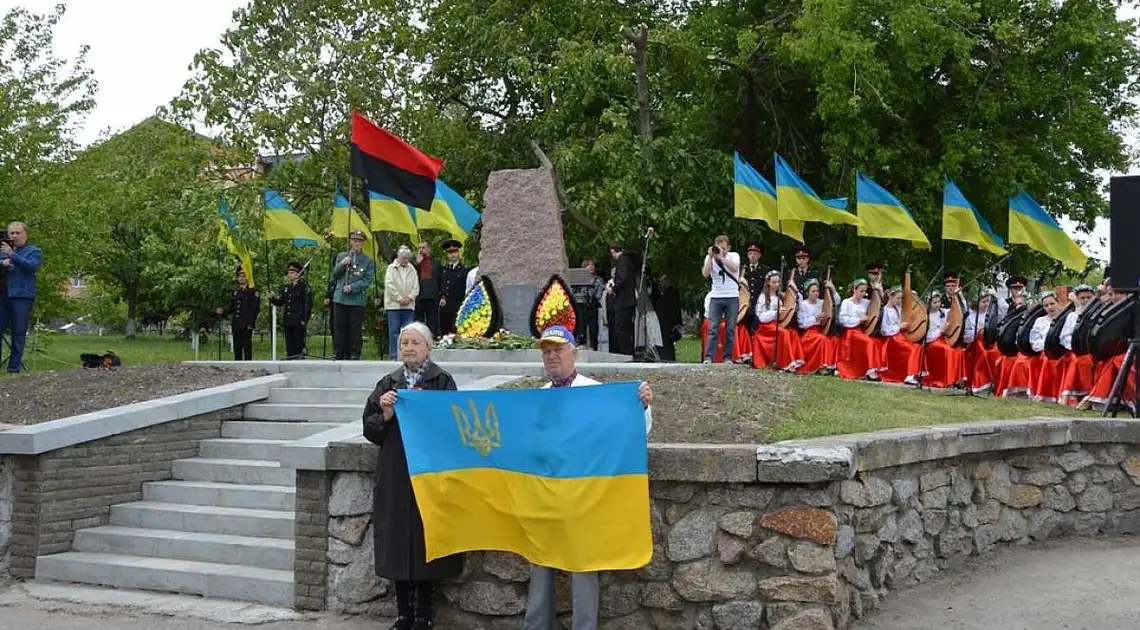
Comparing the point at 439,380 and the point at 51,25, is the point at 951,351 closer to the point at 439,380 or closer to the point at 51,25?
the point at 439,380

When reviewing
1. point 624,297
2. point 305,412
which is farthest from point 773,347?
point 305,412

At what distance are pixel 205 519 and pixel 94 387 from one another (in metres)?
2.95

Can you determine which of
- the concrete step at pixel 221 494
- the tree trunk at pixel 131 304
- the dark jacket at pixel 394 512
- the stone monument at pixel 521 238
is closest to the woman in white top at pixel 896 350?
the stone monument at pixel 521 238

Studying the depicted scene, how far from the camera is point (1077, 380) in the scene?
40.4ft

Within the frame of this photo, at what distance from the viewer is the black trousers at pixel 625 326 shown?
15914 millimetres

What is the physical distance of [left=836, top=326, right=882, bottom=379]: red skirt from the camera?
14.0 m

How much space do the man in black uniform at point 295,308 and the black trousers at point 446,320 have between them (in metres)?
2.04

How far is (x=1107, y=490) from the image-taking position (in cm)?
927

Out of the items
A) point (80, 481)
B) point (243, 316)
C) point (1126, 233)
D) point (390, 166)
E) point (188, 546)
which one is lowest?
point (188, 546)

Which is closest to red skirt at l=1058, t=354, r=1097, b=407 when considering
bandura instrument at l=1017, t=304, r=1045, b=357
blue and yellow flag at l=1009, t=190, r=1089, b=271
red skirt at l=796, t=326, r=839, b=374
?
bandura instrument at l=1017, t=304, r=1045, b=357

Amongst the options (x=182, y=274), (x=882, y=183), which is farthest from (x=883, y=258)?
(x=182, y=274)

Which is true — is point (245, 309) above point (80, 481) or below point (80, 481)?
above

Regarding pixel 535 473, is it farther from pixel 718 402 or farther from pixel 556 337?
pixel 718 402

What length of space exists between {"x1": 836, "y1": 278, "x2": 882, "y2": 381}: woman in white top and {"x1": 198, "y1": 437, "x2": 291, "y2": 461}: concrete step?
760 cm
